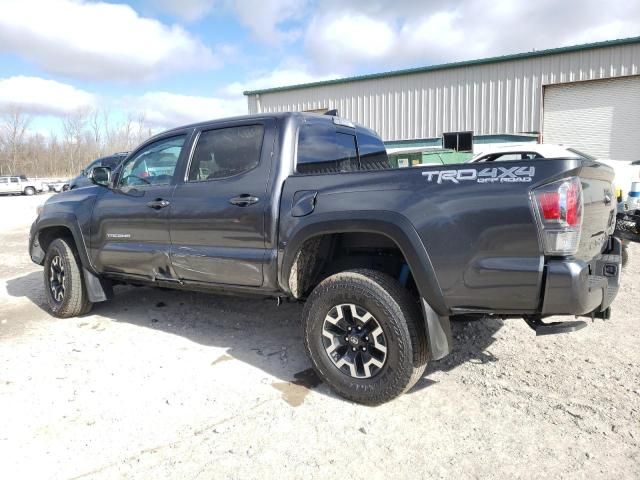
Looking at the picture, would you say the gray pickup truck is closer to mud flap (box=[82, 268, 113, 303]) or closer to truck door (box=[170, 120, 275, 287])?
truck door (box=[170, 120, 275, 287])

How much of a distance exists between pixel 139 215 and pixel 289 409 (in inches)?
90.7

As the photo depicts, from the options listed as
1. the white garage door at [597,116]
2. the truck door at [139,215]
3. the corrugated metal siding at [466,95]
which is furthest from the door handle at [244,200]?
the white garage door at [597,116]

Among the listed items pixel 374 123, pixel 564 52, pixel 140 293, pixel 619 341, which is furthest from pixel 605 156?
pixel 140 293

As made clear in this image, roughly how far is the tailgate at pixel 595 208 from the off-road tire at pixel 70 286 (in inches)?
184

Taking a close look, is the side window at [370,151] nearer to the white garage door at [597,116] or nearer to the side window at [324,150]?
the side window at [324,150]

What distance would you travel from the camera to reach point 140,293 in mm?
6348

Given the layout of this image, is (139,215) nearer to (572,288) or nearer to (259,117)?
(259,117)

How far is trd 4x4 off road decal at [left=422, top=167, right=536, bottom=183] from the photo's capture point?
2.65m

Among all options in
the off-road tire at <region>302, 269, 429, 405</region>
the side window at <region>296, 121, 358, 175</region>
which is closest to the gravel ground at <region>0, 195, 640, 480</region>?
the off-road tire at <region>302, 269, 429, 405</region>

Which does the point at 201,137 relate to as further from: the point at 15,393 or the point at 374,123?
the point at 374,123

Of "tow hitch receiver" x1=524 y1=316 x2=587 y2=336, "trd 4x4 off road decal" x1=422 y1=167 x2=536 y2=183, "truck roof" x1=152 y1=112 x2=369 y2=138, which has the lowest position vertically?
"tow hitch receiver" x1=524 y1=316 x2=587 y2=336

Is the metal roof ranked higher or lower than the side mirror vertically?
higher

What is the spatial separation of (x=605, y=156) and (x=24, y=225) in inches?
735

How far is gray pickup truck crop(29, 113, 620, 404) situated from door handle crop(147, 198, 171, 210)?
1 cm
